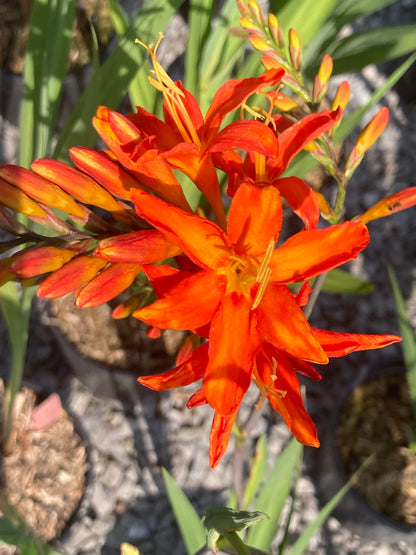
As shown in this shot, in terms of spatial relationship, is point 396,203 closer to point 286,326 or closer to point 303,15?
point 286,326

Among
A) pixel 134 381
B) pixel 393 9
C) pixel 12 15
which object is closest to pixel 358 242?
pixel 134 381

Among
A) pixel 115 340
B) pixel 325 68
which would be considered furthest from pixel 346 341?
pixel 115 340

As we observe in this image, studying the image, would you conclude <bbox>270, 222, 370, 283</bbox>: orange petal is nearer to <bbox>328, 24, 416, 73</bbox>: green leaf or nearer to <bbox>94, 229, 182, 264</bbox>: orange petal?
<bbox>94, 229, 182, 264</bbox>: orange petal

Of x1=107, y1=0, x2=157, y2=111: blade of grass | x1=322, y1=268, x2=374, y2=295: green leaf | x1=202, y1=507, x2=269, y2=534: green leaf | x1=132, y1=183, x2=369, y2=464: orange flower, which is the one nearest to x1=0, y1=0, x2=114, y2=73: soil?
x1=107, y1=0, x2=157, y2=111: blade of grass

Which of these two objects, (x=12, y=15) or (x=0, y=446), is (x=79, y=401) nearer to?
(x=0, y=446)

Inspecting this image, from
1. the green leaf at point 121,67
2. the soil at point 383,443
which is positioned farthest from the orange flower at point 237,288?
the soil at point 383,443
